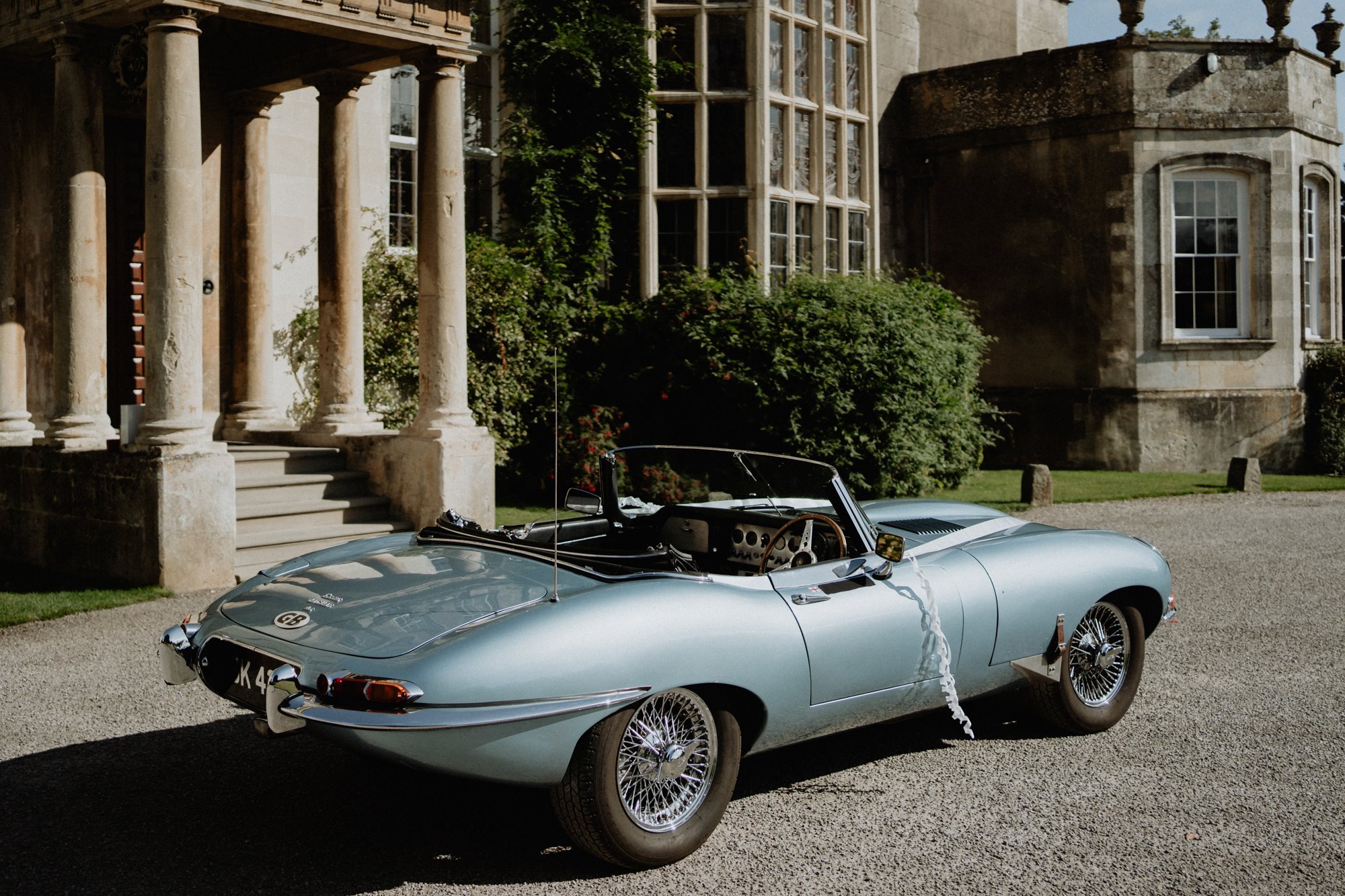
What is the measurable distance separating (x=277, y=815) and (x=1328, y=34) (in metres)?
20.5

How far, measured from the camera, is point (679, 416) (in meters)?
13.4

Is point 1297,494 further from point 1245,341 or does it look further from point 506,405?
point 506,405

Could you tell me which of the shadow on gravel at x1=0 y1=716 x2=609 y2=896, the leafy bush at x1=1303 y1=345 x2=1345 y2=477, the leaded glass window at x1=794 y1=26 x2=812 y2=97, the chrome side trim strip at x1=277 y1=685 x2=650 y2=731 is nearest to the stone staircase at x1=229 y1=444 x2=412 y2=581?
the shadow on gravel at x1=0 y1=716 x2=609 y2=896

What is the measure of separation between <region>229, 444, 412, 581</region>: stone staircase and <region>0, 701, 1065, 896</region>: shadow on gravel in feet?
14.1

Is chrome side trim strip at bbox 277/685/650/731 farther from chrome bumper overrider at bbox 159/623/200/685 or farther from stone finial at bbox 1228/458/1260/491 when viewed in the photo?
stone finial at bbox 1228/458/1260/491

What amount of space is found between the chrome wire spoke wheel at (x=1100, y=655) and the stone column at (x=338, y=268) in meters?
7.56

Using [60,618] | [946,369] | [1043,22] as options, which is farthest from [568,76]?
[1043,22]

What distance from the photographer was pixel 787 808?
4.32 metres

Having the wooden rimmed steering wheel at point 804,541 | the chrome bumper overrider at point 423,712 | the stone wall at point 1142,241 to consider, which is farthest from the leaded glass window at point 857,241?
the chrome bumper overrider at point 423,712

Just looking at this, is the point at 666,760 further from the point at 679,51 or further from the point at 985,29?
the point at 985,29

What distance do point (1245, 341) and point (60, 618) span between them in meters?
16.2

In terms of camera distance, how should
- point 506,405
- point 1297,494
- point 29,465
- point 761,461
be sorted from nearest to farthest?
point 761,461
point 29,465
point 506,405
point 1297,494

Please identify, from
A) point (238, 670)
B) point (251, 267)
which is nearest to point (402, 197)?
point (251, 267)

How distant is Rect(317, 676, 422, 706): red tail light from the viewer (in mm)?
3418
